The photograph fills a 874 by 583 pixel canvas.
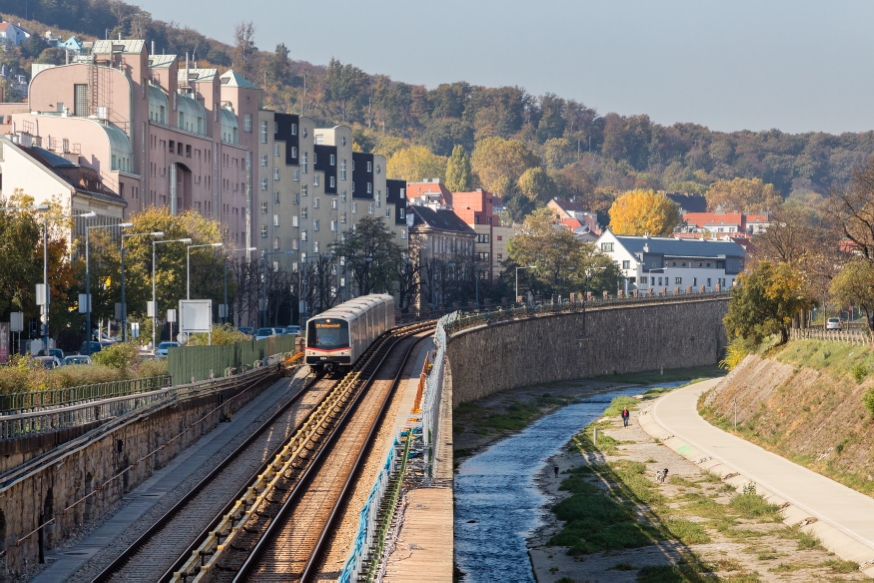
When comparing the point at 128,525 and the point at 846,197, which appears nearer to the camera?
the point at 128,525

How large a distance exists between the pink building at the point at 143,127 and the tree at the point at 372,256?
1093cm

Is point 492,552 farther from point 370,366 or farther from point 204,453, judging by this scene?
point 370,366

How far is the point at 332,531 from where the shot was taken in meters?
37.3

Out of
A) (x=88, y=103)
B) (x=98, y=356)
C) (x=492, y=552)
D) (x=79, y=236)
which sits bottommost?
(x=492, y=552)

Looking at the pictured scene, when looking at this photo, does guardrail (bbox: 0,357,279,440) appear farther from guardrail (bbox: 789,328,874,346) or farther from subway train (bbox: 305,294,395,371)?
guardrail (bbox: 789,328,874,346)

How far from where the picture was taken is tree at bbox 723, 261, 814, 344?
9089 centimetres

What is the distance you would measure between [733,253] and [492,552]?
519ft

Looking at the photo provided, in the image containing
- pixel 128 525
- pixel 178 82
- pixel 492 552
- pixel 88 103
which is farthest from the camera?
pixel 178 82

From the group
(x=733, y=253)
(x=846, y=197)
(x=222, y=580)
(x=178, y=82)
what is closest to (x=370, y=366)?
(x=846, y=197)

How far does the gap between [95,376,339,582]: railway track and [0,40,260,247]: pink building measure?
5426 centimetres

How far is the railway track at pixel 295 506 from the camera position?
110 feet

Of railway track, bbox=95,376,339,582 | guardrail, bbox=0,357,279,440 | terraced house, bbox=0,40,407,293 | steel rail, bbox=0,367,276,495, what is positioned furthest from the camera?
terraced house, bbox=0,40,407,293

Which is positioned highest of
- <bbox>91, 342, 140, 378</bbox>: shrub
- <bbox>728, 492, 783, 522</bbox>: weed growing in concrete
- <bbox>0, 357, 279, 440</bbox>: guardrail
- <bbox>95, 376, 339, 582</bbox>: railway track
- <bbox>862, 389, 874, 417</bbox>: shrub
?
<bbox>91, 342, 140, 378</bbox>: shrub

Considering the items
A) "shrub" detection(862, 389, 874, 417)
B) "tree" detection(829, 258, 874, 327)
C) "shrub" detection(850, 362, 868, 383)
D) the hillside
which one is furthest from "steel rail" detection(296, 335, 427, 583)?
"tree" detection(829, 258, 874, 327)
